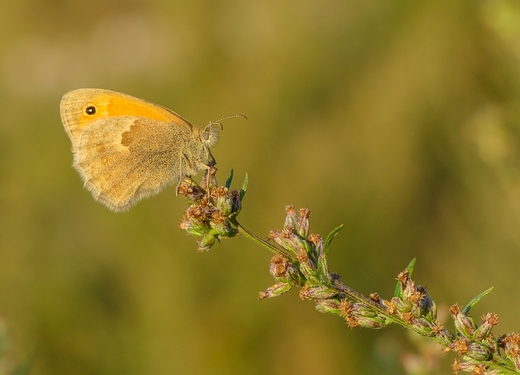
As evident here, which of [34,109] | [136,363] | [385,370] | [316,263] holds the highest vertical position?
[316,263]

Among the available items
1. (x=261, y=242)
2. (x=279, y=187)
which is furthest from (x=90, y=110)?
(x=279, y=187)

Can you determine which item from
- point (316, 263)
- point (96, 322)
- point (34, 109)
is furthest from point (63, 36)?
point (316, 263)

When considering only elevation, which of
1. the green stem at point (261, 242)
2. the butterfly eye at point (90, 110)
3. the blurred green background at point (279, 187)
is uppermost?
the green stem at point (261, 242)

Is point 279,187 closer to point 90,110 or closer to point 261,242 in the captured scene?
point 90,110

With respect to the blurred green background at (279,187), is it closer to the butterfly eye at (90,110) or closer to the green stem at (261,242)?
the green stem at (261,242)

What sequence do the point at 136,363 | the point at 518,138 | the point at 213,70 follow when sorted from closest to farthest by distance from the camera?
the point at 518,138 → the point at 136,363 → the point at 213,70

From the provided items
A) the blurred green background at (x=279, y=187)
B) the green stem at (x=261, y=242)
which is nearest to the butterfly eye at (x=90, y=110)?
the blurred green background at (x=279, y=187)

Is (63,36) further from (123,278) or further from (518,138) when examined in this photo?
(518,138)

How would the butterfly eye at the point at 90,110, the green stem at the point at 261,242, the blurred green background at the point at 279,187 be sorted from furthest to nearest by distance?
the blurred green background at the point at 279,187 < the butterfly eye at the point at 90,110 < the green stem at the point at 261,242
